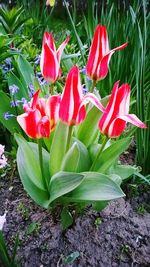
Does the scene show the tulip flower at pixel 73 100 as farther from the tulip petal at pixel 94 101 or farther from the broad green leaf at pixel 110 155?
the broad green leaf at pixel 110 155

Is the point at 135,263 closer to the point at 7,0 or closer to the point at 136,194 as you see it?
the point at 136,194

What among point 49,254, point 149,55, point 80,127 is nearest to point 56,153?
point 80,127

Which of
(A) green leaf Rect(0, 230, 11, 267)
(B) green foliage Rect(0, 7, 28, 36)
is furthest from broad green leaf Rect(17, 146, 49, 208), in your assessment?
(B) green foliage Rect(0, 7, 28, 36)

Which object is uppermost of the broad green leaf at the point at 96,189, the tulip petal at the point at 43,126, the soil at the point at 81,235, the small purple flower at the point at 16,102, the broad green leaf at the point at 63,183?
the tulip petal at the point at 43,126

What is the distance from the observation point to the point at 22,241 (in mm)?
1155

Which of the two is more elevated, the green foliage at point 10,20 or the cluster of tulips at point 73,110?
the green foliage at point 10,20

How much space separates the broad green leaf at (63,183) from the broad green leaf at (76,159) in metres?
0.04

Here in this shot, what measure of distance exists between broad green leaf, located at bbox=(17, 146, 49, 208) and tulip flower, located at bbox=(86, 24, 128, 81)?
0.28m

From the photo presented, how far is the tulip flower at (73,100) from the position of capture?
781 mm

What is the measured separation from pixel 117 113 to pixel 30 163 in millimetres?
296

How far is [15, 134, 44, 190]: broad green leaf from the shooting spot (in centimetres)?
97

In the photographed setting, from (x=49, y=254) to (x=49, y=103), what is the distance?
1.68ft

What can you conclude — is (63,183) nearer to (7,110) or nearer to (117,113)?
(117,113)

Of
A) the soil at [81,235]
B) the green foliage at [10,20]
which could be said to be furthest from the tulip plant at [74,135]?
the green foliage at [10,20]
